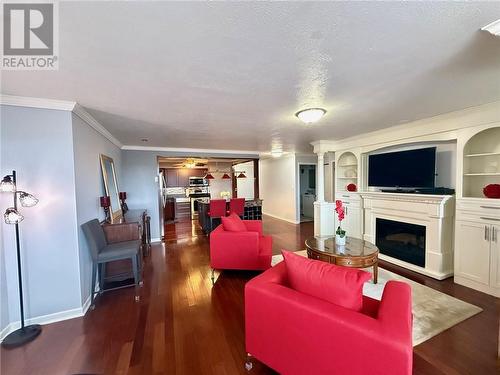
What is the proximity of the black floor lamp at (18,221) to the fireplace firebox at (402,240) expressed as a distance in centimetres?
477

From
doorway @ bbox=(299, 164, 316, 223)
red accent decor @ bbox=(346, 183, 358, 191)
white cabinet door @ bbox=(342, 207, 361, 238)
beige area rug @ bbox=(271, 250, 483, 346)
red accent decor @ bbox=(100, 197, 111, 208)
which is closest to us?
beige area rug @ bbox=(271, 250, 483, 346)

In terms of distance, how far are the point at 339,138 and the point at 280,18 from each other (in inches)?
148

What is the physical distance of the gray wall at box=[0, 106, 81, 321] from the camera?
6.86 feet

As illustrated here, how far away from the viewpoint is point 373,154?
4180mm

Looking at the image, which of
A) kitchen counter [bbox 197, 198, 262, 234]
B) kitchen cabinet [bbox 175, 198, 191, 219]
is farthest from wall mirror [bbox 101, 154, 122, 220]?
kitchen cabinet [bbox 175, 198, 191, 219]

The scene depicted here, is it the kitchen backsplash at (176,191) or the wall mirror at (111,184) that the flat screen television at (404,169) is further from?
the kitchen backsplash at (176,191)

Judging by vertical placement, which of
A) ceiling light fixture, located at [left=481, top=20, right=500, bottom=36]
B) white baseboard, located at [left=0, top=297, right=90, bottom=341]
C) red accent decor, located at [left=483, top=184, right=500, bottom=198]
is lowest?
white baseboard, located at [left=0, top=297, right=90, bottom=341]

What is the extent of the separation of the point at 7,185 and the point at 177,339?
6.65ft

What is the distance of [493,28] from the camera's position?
1208mm

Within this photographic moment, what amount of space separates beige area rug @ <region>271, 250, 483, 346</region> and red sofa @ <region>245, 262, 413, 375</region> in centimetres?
105

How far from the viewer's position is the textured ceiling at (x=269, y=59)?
1101 millimetres

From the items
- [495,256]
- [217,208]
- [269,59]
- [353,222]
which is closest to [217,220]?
[217,208]

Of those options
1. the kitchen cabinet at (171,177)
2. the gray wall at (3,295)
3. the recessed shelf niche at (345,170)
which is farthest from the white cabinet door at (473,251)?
the kitchen cabinet at (171,177)

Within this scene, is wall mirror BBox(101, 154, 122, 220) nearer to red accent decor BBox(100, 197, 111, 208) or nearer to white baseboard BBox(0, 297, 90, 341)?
red accent decor BBox(100, 197, 111, 208)
